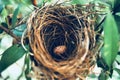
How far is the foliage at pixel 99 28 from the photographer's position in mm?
789

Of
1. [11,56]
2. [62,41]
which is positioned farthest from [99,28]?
[11,56]

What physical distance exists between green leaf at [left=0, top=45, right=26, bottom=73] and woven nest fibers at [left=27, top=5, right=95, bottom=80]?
81 millimetres

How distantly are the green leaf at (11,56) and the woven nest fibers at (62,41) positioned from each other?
0.27 feet

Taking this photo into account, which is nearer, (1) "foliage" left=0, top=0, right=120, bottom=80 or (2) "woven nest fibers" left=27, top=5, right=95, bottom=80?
(1) "foliage" left=0, top=0, right=120, bottom=80

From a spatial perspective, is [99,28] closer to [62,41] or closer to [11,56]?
[62,41]

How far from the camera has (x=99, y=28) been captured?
3.25ft

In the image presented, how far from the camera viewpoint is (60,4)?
3.30 feet

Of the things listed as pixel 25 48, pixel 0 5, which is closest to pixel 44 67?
pixel 25 48

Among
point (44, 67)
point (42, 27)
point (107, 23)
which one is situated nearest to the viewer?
point (107, 23)

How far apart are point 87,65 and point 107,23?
0.18 meters

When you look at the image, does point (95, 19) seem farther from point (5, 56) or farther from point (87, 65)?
point (5, 56)

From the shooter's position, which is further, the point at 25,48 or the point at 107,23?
the point at 25,48

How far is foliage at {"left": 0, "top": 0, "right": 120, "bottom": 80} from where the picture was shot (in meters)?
0.79

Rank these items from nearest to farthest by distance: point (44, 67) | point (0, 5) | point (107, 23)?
point (107, 23)
point (44, 67)
point (0, 5)
